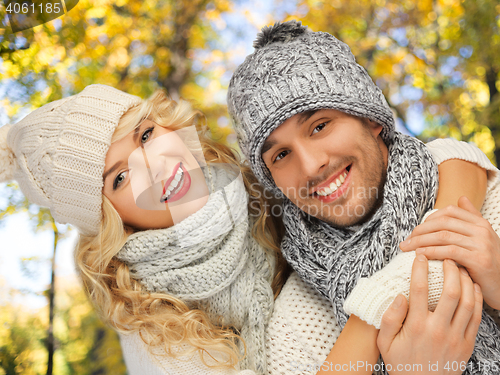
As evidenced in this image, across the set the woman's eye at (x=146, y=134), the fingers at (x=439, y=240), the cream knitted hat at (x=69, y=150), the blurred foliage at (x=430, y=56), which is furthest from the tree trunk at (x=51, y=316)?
the blurred foliage at (x=430, y=56)

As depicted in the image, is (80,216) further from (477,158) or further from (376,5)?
(376,5)

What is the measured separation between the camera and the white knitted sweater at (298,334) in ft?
4.55

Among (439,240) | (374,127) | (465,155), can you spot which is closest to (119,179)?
(374,127)

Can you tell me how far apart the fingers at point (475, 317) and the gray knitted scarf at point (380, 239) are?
14 cm

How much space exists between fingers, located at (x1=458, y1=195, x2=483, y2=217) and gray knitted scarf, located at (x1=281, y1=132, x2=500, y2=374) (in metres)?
0.13

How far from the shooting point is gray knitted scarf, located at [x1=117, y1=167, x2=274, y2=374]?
4.70ft

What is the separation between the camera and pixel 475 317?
1123 mm

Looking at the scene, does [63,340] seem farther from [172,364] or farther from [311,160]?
[311,160]

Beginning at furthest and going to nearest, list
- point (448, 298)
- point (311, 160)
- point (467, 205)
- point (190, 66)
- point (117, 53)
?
point (190, 66) → point (117, 53) → point (311, 160) → point (467, 205) → point (448, 298)

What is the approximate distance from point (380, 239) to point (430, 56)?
245 cm

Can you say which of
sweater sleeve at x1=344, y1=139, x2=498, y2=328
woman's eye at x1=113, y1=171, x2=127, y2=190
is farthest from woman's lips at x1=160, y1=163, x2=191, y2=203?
sweater sleeve at x1=344, y1=139, x2=498, y2=328

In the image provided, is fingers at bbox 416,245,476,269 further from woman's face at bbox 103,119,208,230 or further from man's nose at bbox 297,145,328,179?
woman's face at bbox 103,119,208,230

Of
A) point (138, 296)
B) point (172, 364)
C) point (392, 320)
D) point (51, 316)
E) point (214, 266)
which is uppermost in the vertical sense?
point (392, 320)

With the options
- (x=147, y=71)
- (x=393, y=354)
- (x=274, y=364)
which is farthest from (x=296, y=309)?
(x=147, y=71)
